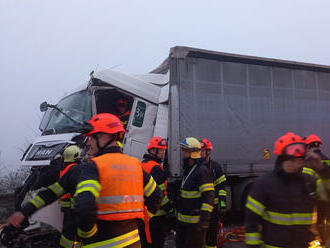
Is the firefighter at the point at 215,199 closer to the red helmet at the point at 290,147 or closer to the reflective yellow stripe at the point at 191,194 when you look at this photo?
the reflective yellow stripe at the point at 191,194

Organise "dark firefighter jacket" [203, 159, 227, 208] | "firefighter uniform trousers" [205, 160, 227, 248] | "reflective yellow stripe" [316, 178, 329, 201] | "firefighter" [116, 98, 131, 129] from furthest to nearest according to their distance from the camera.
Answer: "firefighter" [116, 98, 131, 129] < "dark firefighter jacket" [203, 159, 227, 208] < "firefighter uniform trousers" [205, 160, 227, 248] < "reflective yellow stripe" [316, 178, 329, 201]

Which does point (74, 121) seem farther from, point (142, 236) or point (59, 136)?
point (142, 236)

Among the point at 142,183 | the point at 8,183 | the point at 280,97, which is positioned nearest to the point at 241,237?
the point at 280,97

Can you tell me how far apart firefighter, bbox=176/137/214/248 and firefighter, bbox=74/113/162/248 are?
145 centimetres

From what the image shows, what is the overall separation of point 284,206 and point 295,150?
449 mm

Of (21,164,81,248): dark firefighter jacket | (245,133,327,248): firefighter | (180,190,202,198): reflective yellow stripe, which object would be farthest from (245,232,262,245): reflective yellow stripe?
(180,190,202,198): reflective yellow stripe

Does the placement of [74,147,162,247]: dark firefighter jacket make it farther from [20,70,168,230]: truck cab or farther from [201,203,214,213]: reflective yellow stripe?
[20,70,168,230]: truck cab

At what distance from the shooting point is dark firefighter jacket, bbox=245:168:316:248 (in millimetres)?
2566

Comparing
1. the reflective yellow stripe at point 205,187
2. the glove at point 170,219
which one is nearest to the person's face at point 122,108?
the glove at point 170,219

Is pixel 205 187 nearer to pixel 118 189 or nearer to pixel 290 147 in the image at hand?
pixel 290 147

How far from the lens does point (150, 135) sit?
281 inches

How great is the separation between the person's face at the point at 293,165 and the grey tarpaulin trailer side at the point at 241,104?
3.95m

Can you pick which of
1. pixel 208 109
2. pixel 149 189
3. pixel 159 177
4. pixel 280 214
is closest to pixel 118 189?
pixel 149 189

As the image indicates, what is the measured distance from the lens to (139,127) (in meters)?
7.04
